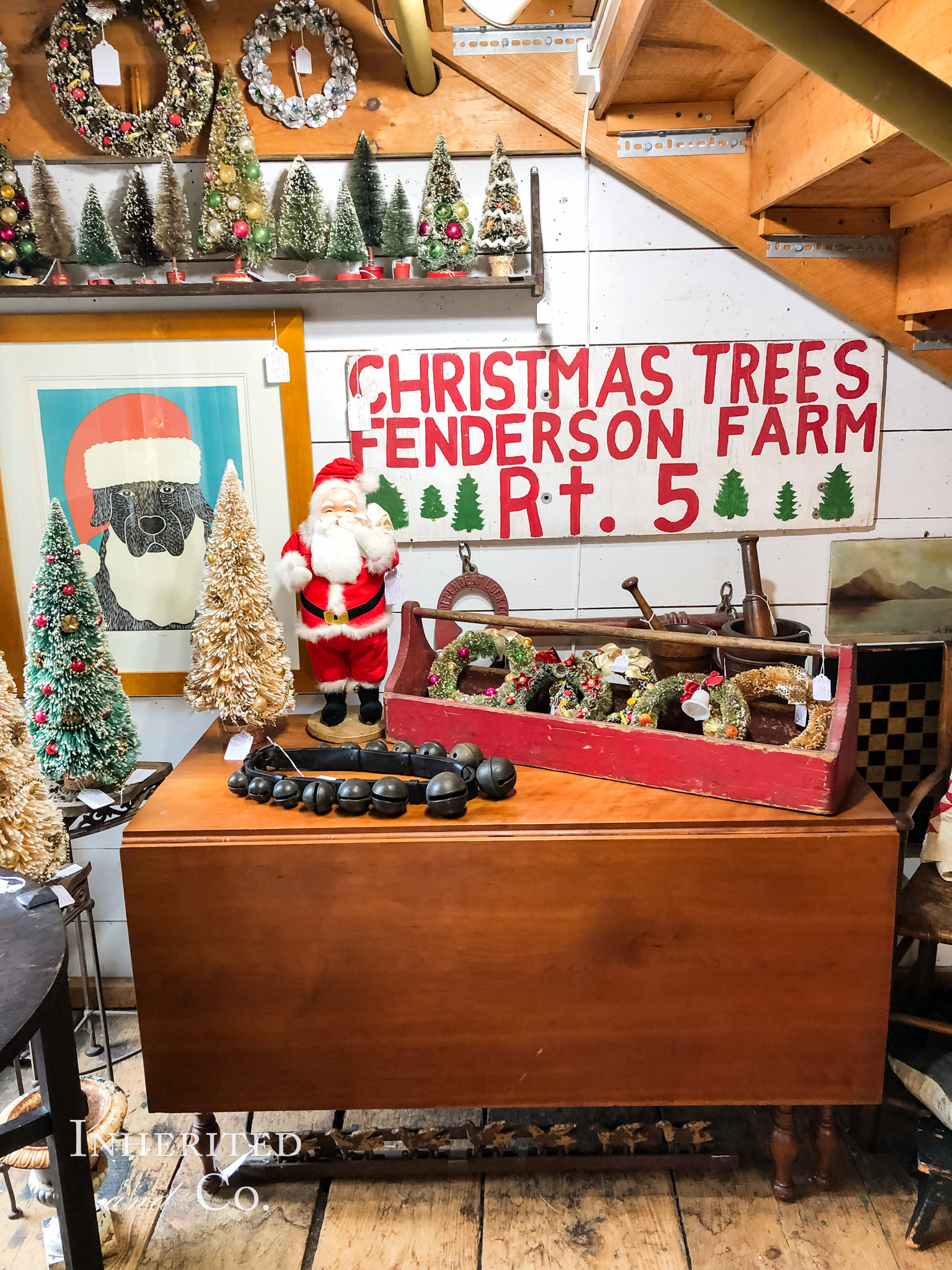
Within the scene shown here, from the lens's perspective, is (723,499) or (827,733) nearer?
(827,733)

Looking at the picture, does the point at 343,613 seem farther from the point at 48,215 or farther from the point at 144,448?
the point at 48,215

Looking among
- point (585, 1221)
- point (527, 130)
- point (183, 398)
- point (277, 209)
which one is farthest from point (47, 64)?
point (585, 1221)

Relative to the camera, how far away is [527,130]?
2037 mm

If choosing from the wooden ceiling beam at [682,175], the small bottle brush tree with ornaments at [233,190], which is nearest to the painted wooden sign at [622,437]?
the wooden ceiling beam at [682,175]

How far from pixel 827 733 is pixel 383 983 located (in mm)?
909

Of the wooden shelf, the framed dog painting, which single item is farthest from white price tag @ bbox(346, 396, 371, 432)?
the wooden shelf

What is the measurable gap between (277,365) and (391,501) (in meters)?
0.41

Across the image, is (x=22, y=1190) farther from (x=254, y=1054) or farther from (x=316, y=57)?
(x=316, y=57)

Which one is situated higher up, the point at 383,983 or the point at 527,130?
the point at 527,130

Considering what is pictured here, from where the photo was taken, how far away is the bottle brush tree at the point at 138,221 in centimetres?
197

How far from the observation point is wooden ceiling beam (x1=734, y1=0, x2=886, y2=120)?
5.36 feet

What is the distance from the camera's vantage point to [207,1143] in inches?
72.3

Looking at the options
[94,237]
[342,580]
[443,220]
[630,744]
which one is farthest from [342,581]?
[94,237]

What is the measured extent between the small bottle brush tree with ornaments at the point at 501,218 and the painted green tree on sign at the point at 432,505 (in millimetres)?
508
